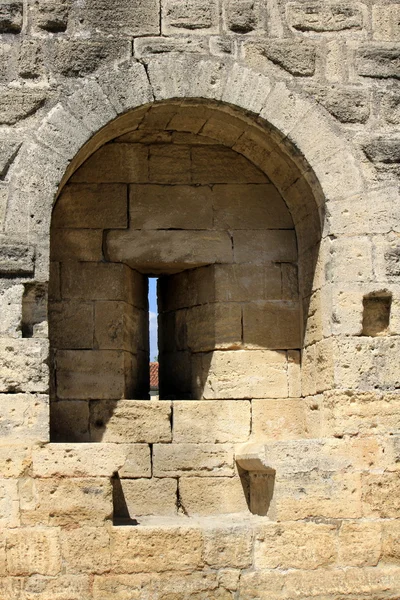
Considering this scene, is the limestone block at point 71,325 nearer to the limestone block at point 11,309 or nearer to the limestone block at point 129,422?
the limestone block at point 129,422

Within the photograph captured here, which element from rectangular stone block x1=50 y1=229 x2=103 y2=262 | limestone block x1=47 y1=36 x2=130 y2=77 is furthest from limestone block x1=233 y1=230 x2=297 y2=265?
limestone block x1=47 y1=36 x2=130 y2=77

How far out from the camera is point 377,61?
6688 millimetres

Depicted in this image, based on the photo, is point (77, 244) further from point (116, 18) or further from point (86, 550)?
point (86, 550)

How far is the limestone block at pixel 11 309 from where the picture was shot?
19.9 ft

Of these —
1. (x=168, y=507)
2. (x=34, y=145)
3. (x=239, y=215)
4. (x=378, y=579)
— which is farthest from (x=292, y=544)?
(x=34, y=145)

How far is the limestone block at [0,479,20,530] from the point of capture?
19.5 feet

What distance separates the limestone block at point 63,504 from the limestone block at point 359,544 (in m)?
1.52

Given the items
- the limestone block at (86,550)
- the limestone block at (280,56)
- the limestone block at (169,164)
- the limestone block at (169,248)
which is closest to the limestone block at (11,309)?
the limestone block at (169,248)

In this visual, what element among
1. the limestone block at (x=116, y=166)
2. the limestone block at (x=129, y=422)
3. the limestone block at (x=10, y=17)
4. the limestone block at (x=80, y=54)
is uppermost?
the limestone block at (x=10, y=17)

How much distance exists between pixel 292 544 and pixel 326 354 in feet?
4.18

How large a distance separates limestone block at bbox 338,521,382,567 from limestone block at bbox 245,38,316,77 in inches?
120

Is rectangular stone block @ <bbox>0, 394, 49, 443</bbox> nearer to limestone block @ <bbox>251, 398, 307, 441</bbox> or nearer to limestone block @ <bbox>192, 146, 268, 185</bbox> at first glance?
limestone block @ <bbox>251, 398, 307, 441</bbox>

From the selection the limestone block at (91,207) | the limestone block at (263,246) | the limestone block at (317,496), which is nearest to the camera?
the limestone block at (317,496)

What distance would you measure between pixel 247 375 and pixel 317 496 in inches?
48.0
